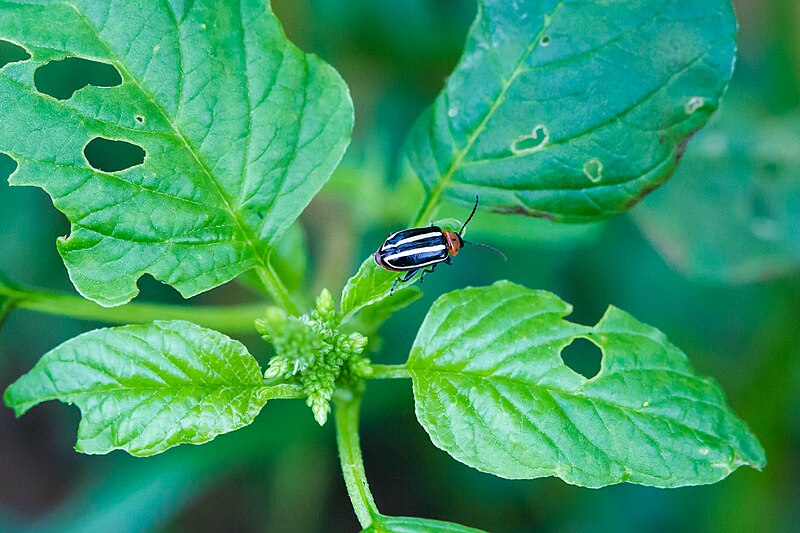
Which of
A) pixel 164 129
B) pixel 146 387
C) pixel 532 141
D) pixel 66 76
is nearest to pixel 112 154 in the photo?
pixel 66 76

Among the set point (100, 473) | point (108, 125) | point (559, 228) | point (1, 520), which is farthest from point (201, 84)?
point (1, 520)

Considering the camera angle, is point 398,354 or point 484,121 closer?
point 484,121

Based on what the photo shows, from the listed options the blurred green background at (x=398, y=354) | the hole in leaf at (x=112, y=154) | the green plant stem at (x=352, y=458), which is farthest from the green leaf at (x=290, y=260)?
the hole in leaf at (x=112, y=154)

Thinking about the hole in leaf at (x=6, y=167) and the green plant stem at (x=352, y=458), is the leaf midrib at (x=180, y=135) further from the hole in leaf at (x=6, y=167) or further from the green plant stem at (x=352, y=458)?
the hole in leaf at (x=6, y=167)

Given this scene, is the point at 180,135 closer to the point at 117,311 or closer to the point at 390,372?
the point at 117,311

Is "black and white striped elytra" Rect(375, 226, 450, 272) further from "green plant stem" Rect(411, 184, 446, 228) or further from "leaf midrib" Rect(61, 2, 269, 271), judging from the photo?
"leaf midrib" Rect(61, 2, 269, 271)

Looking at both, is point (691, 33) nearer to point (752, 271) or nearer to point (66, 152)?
point (752, 271)
